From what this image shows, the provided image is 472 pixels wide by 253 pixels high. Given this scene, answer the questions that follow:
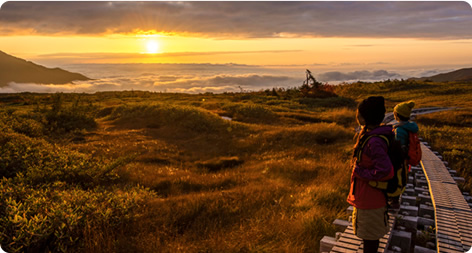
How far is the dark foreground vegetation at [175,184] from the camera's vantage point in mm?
5633

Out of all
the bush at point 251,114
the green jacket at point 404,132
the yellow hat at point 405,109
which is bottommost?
the bush at point 251,114

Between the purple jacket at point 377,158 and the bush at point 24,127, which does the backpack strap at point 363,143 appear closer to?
the purple jacket at point 377,158

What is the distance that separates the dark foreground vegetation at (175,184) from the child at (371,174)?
1.48 metres

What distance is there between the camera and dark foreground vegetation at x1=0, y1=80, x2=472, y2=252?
222 inches

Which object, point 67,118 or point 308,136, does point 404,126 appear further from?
point 67,118

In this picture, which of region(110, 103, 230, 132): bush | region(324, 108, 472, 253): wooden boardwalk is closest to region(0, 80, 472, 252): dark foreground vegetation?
region(110, 103, 230, 132): bush

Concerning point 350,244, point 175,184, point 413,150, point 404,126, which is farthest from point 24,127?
point 413,150

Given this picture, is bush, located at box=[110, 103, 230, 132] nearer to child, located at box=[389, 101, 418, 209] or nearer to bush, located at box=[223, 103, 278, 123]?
bush, located at box=[223, 103, 278, 123]

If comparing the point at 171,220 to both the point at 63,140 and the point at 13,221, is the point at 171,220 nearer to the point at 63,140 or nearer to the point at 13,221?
the point at 13,221

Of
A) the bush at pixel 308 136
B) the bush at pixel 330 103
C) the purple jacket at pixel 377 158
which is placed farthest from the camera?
the bush at pixel 330 103

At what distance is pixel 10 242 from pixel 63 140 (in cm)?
1193

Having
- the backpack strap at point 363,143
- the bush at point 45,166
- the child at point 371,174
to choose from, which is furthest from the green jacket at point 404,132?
the bush at point 45,166

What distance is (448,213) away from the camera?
6156 millimetres

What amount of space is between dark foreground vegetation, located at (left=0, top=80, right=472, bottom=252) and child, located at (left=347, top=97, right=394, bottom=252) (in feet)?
4.85
